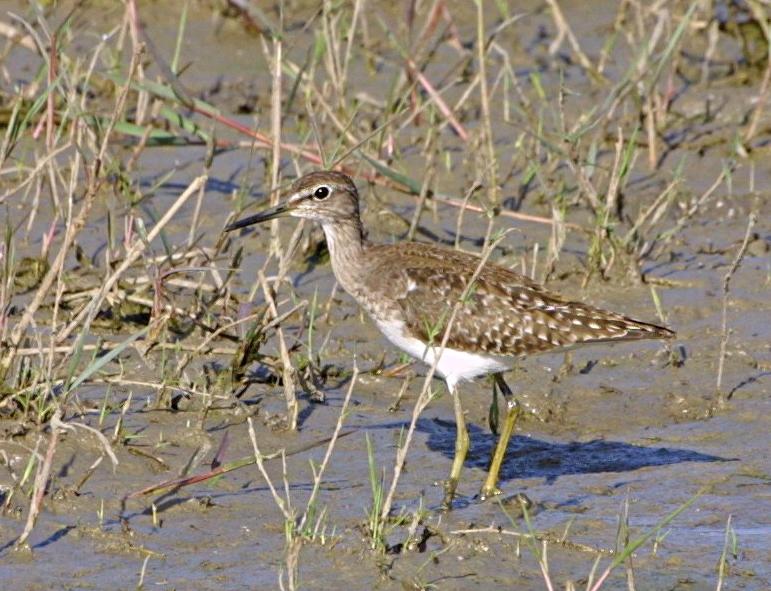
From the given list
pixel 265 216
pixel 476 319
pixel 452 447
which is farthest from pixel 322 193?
pixel 452 447

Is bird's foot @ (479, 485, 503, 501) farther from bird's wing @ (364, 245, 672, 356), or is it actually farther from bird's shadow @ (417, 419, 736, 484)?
Result: bird's wing @ (364, 245, 672, 356)

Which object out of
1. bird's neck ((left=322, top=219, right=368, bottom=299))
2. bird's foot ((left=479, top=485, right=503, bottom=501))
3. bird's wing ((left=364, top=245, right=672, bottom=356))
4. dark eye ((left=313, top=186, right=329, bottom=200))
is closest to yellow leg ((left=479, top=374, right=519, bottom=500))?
bird's foot ((left=479, top=485, right=503, bottom=501))

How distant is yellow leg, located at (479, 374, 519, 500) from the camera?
685cm

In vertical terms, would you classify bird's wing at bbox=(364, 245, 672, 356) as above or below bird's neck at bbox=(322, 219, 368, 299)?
below

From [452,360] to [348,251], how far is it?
84 centimetres

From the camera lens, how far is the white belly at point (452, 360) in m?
7.05

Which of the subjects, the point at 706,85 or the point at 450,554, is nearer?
the point at 450,554

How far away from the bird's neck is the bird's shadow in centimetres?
79

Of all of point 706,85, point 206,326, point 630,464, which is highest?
point 706,85

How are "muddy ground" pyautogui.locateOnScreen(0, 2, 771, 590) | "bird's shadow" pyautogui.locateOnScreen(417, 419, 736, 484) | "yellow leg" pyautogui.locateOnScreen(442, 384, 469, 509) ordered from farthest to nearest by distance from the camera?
1. "bird's shadow" pyautogui.locateOnScreen(417, 419, 736, 484)
2. "yellow leg" pyautogui.locateOnScreen(442, 384, 469, 509)
3. "muddy ground" pyautogui.locateOnScreen(0, 2, 771, 590)

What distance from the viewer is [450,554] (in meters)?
5.95

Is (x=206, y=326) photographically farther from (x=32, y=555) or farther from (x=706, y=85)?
(x=706, y=85)

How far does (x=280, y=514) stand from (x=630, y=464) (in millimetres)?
1821

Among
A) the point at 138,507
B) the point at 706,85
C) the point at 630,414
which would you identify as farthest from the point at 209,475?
the point at 706,85
